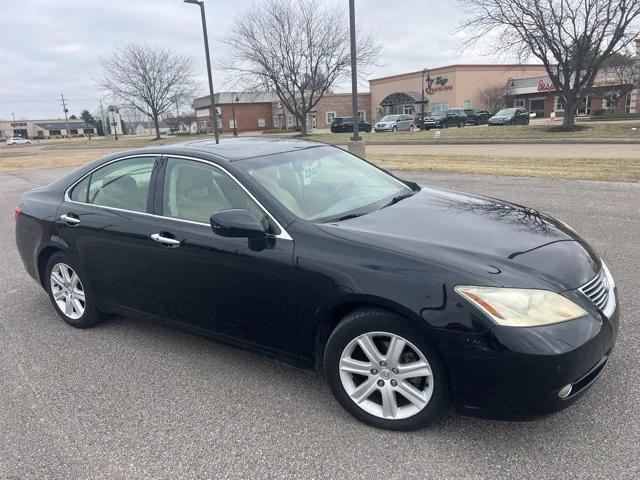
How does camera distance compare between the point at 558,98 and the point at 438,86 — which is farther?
the point at 438,86

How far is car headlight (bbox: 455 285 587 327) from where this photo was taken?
2.42 meters

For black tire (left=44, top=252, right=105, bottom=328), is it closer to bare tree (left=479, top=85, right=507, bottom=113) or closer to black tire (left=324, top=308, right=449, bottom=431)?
black tire (left=324, top=308, right=449, bottom=431)

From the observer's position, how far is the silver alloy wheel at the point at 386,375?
2.67 m

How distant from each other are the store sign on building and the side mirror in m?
67.4

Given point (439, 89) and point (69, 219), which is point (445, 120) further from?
point (69, 219)

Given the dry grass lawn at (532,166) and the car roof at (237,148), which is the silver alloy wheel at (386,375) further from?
the dry grass lawn at (532,166)

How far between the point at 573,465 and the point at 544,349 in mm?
610

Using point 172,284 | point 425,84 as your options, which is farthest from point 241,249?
point 425,84

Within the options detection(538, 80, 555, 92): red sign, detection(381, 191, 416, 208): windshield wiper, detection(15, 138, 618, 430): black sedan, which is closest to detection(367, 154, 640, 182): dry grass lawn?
detection(381, 191, 416, 208): windshield wiper

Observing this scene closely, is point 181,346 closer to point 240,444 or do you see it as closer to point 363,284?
point 240,444

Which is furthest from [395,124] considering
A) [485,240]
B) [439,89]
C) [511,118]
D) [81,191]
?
[485,240]

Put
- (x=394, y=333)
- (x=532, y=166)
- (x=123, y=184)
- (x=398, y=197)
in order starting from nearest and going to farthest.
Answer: (x=394, y=333)
(x=398, y=197)
(x=123, y=184)
(x=532, y=166)

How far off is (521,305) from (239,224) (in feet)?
5.23

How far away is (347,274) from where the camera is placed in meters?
2.77
